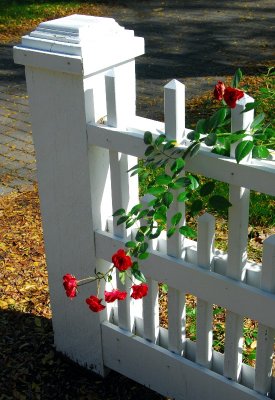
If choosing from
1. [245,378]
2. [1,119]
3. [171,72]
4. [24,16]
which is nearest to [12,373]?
[245,378]

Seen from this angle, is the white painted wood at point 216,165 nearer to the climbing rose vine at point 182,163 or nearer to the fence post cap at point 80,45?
the climbing rose vine at point 182,163

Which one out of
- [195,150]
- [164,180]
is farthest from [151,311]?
[195,150]

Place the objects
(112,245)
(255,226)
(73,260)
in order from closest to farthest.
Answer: (112,245) < (73,260) < (255,226)

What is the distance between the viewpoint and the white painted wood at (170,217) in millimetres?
2238

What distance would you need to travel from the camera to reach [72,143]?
2.63m

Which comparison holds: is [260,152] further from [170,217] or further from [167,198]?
[170,217]

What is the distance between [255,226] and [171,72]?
388 centimetres

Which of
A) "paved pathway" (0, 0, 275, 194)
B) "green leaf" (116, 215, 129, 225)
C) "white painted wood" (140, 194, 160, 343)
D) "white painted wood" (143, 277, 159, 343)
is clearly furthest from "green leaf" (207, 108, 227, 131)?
"paved pathway" (0, 0, 275, 194)

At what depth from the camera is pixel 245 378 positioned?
257 centimetres

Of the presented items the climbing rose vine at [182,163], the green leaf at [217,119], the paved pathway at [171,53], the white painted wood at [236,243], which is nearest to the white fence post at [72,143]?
the climbing rose vine at [182,163]

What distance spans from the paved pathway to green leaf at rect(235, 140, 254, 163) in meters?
3.06

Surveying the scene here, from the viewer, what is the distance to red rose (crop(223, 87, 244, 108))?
81.5 inches

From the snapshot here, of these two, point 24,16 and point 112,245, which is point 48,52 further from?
point 24,16

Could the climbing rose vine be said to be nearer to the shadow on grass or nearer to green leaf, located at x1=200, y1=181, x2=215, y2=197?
green leaf, located at x1=200, y1=181, x2=215, y2=197
